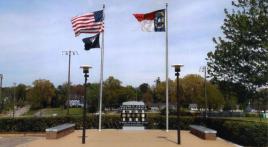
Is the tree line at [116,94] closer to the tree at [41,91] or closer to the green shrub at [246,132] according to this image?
the tree at [41,91]

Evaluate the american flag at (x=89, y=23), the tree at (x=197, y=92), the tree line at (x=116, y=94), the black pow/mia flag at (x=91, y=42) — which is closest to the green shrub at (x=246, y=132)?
the black pow/mia flag at (x=91, y=42)

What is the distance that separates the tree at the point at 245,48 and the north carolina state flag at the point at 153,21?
446cm

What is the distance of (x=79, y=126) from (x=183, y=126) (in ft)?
25.1

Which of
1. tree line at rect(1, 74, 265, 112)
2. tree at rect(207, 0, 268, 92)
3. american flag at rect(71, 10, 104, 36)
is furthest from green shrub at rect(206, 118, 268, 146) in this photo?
tree line at rect(1, 74, 265, 112)

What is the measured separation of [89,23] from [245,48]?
366 inches

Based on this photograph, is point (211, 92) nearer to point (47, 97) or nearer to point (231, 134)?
point (47, 97)

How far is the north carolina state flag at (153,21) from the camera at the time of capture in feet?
91.6

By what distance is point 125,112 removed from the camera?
A: 30281mm

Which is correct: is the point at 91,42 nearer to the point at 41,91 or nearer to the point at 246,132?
the point at 246,132

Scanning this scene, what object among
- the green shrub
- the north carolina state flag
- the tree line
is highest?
the north carolina state flag

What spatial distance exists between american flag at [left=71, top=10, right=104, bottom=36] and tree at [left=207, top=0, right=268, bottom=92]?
6.95 m

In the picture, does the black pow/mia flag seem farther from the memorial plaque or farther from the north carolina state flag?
the memorial plaque

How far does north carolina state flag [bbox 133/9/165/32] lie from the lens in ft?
91.6

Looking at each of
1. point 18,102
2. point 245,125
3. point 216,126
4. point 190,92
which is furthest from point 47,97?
point 245,125
